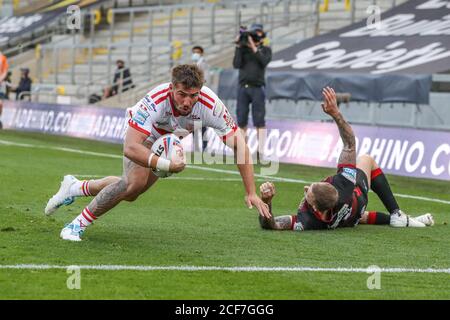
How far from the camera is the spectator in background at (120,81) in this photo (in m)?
35.0

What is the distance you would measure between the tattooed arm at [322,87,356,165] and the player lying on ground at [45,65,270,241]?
1348 mm

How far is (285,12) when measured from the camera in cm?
3491

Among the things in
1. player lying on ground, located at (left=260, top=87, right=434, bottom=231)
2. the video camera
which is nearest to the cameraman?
the video camera

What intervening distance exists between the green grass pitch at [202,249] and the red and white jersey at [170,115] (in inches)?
41.3

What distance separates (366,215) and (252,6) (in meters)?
25.5

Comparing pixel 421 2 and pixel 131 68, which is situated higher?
pixel 421 2

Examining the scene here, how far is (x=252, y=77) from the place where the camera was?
Result: 22.2 meters

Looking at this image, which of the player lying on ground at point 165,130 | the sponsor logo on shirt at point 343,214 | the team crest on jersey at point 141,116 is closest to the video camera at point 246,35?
the sponsor logo on shirt at point 343,214

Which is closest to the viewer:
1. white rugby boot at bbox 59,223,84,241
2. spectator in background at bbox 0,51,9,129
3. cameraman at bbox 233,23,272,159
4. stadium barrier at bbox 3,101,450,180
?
white rugby boot at bbox 59,223,84,241

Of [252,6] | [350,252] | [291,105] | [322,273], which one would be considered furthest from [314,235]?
[252,6]

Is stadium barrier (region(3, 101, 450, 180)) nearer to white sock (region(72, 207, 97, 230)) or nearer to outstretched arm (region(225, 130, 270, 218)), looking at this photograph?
outstretched arm (region(225, 130, 270, 218))

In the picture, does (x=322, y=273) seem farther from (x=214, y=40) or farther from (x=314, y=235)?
(x=214, y=40)

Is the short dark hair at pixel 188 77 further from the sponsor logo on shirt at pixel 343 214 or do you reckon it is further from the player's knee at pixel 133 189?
the sponsor logo on shirt at pixel 343 214

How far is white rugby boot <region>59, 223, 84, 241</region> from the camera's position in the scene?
1018 cm
